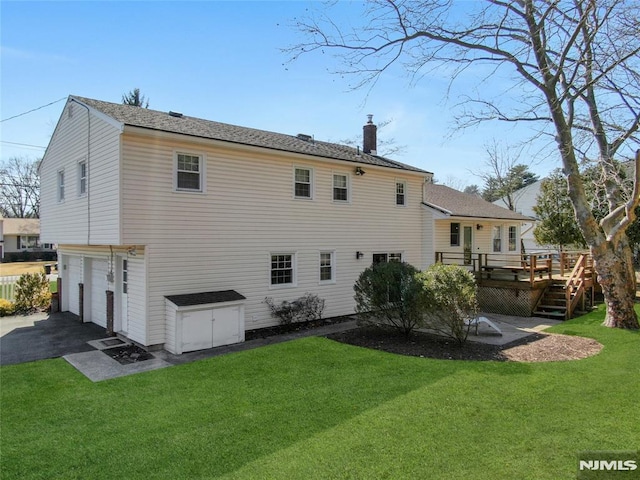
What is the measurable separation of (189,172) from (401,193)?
8828 millimetres

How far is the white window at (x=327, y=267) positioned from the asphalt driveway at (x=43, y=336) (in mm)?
6777

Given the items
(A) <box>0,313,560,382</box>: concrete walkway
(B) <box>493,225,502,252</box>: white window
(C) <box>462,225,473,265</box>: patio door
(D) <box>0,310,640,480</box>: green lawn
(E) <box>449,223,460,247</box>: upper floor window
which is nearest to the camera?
(D) <box>0,310,640,480</box>: green lawn

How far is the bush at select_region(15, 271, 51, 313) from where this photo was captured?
48.1ft

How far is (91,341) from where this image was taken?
10391mm

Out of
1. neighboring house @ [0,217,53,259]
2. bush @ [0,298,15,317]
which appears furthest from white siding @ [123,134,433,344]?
neighboring house @ [0,217,53,259]

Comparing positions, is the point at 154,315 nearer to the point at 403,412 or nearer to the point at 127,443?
the point at 127,443

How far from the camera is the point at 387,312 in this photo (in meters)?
10.4

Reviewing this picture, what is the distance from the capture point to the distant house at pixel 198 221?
373 inches

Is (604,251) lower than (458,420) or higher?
higher

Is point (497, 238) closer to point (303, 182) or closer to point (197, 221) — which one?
point (303, 182)

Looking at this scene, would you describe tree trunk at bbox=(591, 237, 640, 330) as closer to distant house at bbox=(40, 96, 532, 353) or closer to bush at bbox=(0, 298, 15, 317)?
distant house at bbox=(40, 96, 532, 353)

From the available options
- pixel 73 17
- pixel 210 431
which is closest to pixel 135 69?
pixel 73 17

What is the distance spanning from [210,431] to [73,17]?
10664mm

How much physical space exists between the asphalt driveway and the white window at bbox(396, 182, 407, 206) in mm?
11331
